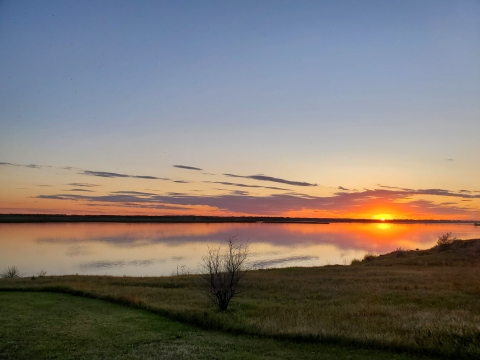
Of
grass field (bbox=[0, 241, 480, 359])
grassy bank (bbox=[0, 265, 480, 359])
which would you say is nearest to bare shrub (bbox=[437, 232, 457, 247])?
grass field (bbox=[0, 241, 480, 359])

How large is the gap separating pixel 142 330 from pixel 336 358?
23.4ft

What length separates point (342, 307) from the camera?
19172 mm

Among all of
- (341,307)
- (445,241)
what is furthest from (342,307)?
(445,241)

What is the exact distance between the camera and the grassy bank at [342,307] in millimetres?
13172

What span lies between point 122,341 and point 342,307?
10.5 meters

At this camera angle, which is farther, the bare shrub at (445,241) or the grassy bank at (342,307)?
the bare shrub at (445,241)

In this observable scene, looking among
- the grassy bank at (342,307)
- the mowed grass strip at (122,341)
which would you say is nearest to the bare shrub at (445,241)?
the grassy bank at (342,307)

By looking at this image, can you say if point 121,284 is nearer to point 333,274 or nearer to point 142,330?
point 142,330

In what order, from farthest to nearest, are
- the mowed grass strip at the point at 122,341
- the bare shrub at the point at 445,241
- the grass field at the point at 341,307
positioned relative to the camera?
1. the bare shrub at the point at 445,241
2. the grass field at the point at 341,307
3. the mowed grass strip at the point at 122,341

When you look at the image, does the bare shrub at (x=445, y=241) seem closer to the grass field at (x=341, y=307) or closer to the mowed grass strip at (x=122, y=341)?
the grass field at (x=341, y=307)

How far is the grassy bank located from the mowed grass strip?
77 centimetres

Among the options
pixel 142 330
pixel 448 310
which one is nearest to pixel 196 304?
pixel 142 330

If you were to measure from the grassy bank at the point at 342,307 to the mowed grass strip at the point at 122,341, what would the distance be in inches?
30.4

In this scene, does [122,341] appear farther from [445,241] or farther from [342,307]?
[445,241]
